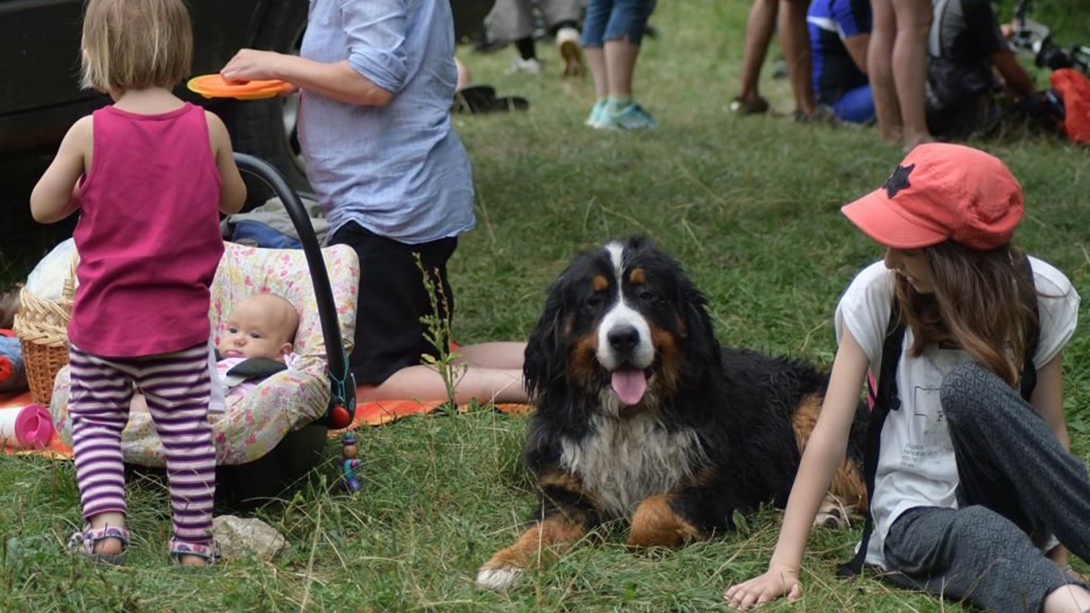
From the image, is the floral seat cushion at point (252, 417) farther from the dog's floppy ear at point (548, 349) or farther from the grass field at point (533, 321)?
the dog's floppy ear at point (548, 349)

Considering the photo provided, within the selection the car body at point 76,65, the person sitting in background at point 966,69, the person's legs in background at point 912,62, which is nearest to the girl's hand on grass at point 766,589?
the car body at point 76,65

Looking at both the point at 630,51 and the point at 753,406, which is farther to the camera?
the point at 630,51

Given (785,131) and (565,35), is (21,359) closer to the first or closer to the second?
(785,131)

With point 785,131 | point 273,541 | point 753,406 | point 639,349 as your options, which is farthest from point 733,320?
point 785,131

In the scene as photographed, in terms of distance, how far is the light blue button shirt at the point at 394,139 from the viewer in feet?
17.1

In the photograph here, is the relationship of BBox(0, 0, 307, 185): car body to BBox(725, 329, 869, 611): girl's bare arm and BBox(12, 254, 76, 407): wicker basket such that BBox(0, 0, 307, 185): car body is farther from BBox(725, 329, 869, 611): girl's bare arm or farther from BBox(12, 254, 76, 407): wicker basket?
BBox(725, 329, 869, 611): girl's bare arm

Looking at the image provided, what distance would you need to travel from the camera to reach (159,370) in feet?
12.5

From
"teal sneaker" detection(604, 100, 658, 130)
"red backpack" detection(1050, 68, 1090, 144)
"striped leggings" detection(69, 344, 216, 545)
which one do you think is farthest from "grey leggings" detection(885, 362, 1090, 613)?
"teal sneaker" detection(604, 100, 658, 130)

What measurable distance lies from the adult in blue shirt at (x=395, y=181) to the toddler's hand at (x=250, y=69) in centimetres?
25

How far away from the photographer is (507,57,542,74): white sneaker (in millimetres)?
13712

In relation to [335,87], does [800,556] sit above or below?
below

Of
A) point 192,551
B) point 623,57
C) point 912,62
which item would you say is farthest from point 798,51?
point 192,551

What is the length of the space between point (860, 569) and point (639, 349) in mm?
766

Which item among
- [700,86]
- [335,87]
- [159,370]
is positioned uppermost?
[335,87]
